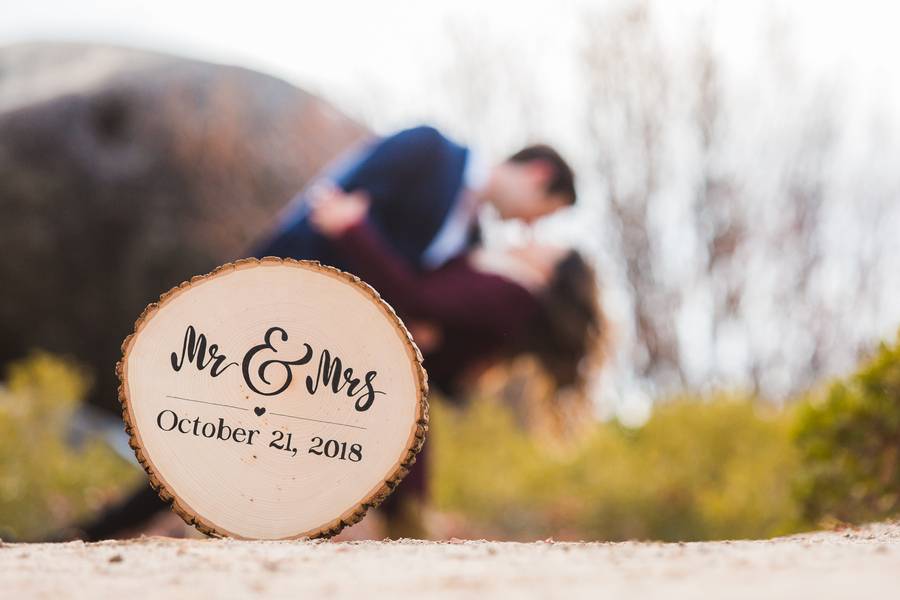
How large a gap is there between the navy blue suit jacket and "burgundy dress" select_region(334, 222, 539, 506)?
0.11 metres

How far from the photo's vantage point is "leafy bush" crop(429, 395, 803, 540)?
3979 millimetres

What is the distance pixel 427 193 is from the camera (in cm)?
332

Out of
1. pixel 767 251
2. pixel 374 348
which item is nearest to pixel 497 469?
pixel 374 348

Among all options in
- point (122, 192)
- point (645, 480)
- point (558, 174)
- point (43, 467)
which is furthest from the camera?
point (122, 192)

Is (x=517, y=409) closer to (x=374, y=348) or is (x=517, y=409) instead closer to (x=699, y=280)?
(x=699, y=280)

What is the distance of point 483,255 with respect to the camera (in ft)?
12.2

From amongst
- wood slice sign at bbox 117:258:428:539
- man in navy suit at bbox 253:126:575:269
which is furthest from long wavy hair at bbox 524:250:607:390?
wood slice sign at bbox 117:258:428:539

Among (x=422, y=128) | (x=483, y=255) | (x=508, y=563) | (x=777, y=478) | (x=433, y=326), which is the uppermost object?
(x=422, y=128)

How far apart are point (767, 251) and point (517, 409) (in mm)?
2730

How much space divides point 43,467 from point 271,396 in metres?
2.49

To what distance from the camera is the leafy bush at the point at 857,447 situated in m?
2.43

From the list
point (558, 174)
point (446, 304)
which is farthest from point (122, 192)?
point (558, 174)

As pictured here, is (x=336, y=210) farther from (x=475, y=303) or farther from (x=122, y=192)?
(x=122, y=192)

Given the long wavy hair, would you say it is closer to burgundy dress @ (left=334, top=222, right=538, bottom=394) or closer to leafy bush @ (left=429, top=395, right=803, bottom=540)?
burgundy dress @ (left=334, top=222, right=538, bottom=394)
